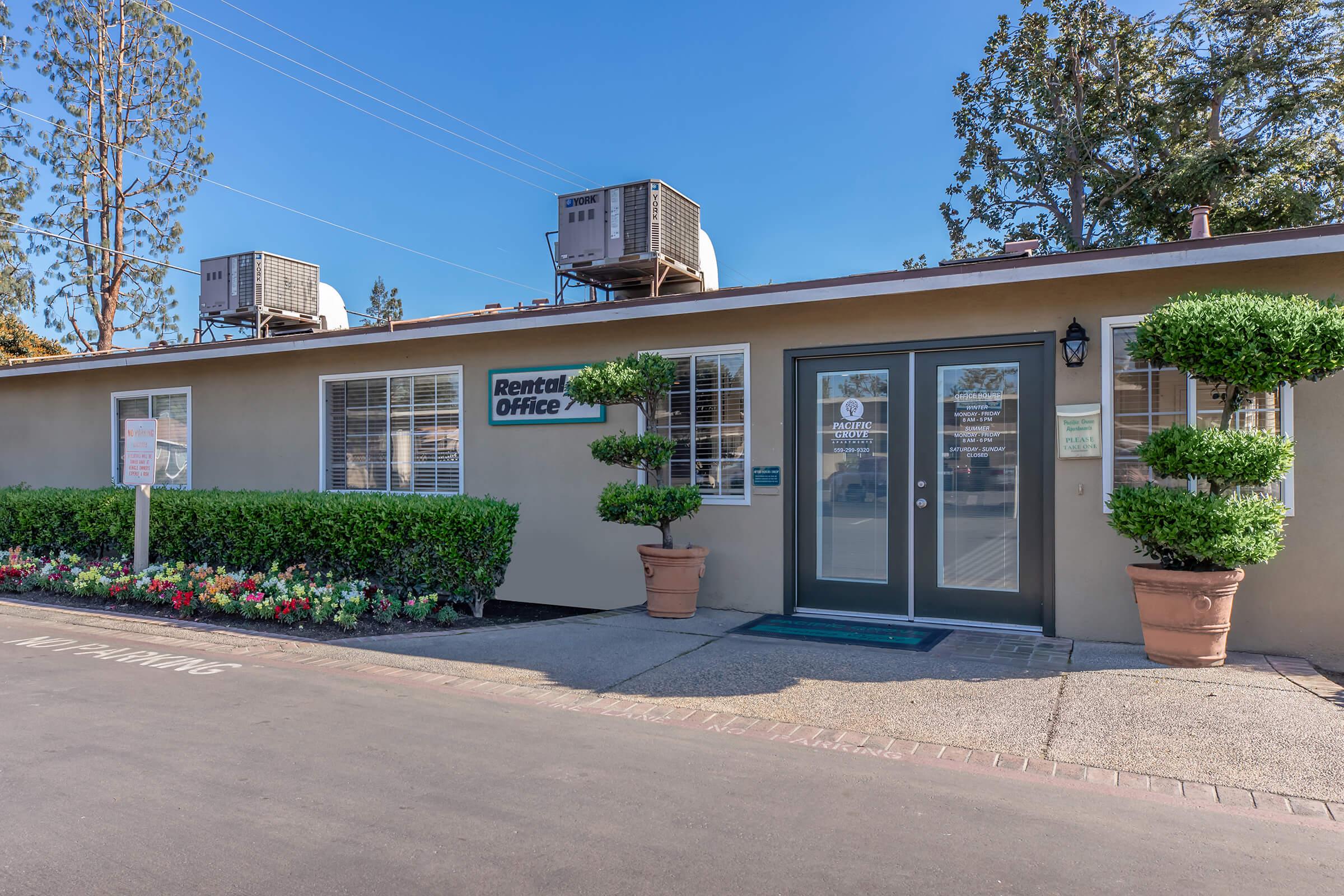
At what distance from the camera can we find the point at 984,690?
18.1 feet

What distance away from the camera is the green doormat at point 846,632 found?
6.88 m

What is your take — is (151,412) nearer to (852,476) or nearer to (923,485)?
(852,476)

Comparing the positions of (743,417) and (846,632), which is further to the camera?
(743,417)

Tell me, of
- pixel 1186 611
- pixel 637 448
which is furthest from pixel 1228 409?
pixel 637 448

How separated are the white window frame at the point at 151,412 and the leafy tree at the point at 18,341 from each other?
14.7 m

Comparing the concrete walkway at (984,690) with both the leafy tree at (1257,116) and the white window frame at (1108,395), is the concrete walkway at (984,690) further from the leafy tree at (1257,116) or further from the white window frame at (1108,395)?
the leafy tree at (1257,116)

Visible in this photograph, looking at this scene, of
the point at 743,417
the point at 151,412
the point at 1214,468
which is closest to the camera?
the point at 1214,468

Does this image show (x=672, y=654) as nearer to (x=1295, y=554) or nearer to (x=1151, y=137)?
(x=1295, y=554)

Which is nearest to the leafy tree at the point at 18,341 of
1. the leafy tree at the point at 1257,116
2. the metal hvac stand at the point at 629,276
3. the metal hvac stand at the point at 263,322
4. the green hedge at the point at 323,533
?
the metal hvac stand at the point at 263,322

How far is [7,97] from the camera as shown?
2452cm

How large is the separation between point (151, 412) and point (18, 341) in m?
17.1

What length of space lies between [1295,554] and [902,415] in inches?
118

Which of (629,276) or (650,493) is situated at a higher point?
(629,276)

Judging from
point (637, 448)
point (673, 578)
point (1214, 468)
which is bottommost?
point (673, 578)
